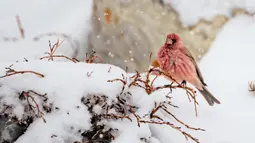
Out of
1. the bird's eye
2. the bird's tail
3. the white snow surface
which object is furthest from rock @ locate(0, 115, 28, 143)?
the white snow surface

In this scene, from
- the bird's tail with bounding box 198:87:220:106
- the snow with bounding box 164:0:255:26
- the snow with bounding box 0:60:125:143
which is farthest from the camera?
the snow with bounding box 164:0:255:26

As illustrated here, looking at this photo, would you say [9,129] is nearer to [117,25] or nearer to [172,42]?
[172,42]

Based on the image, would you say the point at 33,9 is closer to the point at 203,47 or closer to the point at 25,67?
the point at 203,47

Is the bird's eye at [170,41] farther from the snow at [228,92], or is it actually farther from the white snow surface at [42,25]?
the white snow surface at [42,25]

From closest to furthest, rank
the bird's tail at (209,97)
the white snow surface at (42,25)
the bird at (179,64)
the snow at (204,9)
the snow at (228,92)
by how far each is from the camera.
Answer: the snow at (228,92)
the bird's tail at (209,97)
the bird at (179,64)
the snow at (204,9)
the white snow surface at (42,25)

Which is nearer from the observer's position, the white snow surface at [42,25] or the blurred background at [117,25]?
the blurred background at [117,25]

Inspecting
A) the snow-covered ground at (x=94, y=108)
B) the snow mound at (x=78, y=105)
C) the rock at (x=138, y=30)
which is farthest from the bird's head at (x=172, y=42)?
the rock at (x=138, y=30)

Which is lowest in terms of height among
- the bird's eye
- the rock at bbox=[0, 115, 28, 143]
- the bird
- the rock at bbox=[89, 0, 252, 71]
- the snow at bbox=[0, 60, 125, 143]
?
the rock at bbox=[0, 115, 28, 143]

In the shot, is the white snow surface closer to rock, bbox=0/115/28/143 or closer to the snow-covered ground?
the snow-covered ground

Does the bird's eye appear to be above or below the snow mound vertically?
above

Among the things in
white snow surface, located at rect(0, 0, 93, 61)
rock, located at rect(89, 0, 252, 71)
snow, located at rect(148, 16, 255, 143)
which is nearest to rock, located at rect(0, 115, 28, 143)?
snow, located at rect(148, 16, 255, 143)

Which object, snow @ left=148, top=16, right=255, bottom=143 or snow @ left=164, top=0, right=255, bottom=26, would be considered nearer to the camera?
snow @ left=148, top=16, right=255, bottom=143

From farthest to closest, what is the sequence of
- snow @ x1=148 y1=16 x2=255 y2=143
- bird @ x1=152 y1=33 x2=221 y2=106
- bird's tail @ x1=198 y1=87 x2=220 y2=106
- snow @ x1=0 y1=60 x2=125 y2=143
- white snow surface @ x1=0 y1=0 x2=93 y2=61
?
white snow surface @ x1=0 y1=0 x2=93 y2=61
bird @ x1=152 y1=33 x2=221 y2=106
bird's tail @ x1=198 y1=87 x2=220 y2=106
snow @ x1=148 y1=16 x2=255 y2=143
snow @ x1=0 y1=60 x2=125 y2=143

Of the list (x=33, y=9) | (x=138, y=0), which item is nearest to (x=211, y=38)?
(x=138, y=0)
